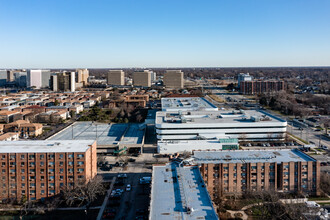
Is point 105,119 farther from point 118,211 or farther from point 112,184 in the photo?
point 118,211

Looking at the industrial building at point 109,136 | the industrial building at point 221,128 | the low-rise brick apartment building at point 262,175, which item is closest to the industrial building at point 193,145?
the industrial building at point 221,128

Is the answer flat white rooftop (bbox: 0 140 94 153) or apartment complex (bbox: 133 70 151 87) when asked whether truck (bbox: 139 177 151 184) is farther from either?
apartment complex (bbox: 133 70 151 87)

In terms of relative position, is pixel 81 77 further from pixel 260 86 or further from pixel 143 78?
pixel 260 86

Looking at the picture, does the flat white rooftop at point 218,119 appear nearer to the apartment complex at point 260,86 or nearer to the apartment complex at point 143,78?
the apartment complex at point 260,86

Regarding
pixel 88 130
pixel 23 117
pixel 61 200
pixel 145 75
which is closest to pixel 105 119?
pixel 88 130

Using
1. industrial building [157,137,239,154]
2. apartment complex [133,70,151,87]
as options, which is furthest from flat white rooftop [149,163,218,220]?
apartment complex [133,70,151,87]

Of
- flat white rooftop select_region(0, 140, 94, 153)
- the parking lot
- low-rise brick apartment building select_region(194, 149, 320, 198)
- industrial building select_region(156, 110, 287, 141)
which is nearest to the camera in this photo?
the parking lot

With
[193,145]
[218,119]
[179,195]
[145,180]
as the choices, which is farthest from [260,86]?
[179,195]
